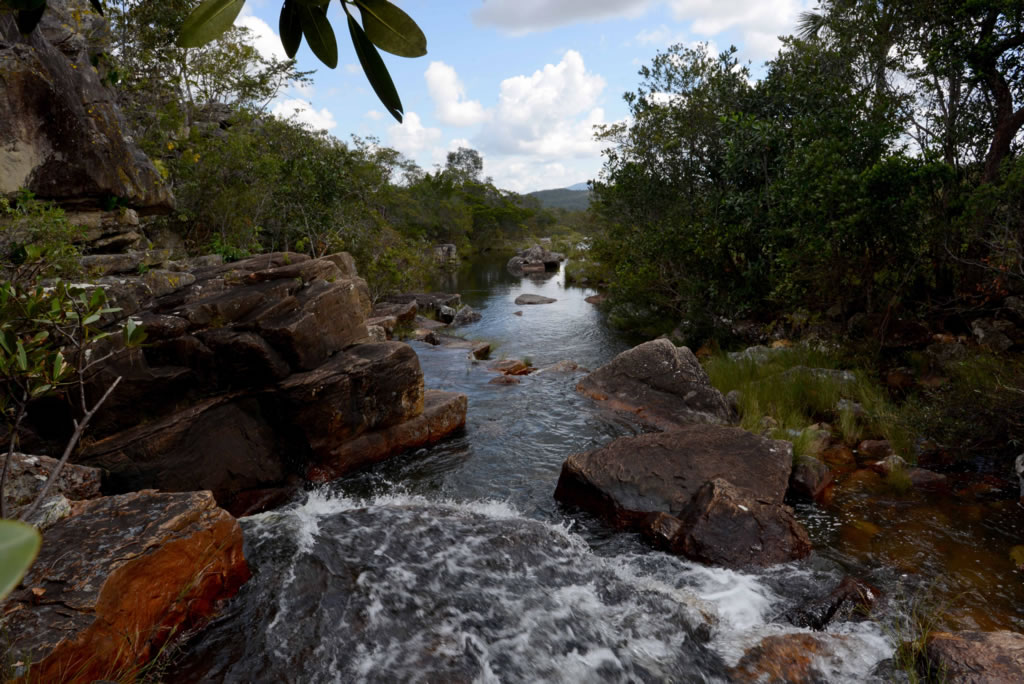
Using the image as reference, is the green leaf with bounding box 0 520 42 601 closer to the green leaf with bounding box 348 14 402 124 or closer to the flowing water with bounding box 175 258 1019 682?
the green leaf with bounding box 348 14 402 124

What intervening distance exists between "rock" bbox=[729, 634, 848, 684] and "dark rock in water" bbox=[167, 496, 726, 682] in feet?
0.79

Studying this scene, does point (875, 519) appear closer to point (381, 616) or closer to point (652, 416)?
point (652, 416)

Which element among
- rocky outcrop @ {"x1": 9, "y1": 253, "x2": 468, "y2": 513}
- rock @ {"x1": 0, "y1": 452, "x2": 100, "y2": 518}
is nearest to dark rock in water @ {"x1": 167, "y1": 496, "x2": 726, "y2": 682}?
rocky outcrop @ {"x1": 9, "y1": 253, "x2": 468, "y2": 513}

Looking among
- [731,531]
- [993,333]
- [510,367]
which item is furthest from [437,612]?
[993,333]

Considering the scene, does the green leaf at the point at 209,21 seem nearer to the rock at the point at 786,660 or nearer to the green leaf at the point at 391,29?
the green leaf at the point at 391,29

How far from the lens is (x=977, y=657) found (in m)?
3.48

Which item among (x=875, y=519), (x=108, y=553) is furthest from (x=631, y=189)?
(x=108, y=553)

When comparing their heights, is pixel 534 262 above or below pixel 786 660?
above

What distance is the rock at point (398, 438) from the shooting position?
7.33 metres

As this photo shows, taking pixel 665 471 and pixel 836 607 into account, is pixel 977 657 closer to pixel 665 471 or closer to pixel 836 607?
pixel 836 607

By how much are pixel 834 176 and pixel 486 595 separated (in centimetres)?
833

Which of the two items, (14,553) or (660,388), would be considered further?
(660,388)

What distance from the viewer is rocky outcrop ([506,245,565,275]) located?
37719mm

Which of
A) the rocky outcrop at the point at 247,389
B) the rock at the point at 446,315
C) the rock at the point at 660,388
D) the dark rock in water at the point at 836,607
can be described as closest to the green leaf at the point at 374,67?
the dark rock in water at the point at 836,607
